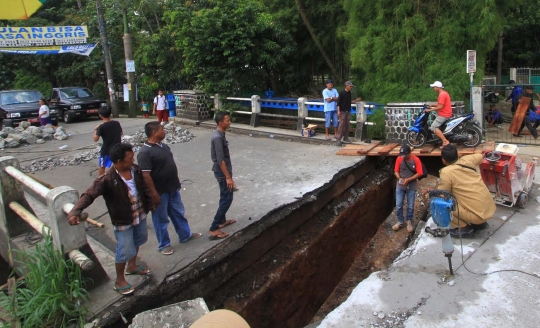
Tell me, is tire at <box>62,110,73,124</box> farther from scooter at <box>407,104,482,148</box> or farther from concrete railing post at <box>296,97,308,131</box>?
scooter at <box>407,104,482,148</box>

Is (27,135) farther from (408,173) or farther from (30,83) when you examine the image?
(30,83)

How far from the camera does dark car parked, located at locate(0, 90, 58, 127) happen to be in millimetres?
14875

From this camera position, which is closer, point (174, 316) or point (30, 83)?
point (174, 316)

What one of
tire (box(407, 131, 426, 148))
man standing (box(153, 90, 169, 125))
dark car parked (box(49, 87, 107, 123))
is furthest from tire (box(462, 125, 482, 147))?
dark car parked (box(49, 87, 107, 123))

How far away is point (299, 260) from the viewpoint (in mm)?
6336

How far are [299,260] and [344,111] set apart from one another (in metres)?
4.47

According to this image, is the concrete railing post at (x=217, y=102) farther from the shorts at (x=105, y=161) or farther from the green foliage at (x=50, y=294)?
the green foliage at (x=50, y=294)

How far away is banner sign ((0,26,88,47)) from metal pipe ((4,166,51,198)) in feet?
46.3

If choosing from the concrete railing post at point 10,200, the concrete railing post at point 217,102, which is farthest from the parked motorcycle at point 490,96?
the concrete railing post at point 10,200

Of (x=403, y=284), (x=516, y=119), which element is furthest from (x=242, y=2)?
(x=403, y=284)

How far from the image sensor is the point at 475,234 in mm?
5066

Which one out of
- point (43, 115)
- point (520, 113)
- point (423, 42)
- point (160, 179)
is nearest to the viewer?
point (160, 179)

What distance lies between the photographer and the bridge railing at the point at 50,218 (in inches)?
156

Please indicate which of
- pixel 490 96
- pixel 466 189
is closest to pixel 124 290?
pixel 466 189
